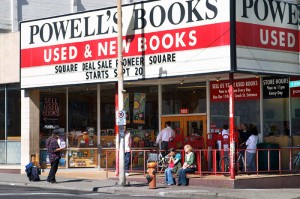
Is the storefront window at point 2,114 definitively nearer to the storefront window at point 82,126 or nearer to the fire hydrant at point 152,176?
the storefront window at point 82,126

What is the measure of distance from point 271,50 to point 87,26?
7040mm

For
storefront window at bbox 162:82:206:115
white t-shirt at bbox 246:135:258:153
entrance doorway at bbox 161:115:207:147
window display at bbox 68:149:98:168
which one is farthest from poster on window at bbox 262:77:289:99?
window display at bbox 68:149:98:168

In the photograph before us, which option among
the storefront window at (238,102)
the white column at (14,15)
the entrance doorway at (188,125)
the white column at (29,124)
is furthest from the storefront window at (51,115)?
the white column at (14,15)

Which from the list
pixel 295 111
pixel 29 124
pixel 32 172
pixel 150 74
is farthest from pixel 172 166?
pixel 29 124

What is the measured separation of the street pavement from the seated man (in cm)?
27

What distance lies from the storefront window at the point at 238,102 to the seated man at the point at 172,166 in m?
3.21

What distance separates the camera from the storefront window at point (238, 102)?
24.8m

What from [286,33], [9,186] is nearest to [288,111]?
[286,33]

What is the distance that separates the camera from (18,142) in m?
28.0

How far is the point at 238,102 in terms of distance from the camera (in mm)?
25062

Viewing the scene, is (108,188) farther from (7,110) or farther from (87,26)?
(7,110)

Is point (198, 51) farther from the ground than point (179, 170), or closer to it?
farther from the ground

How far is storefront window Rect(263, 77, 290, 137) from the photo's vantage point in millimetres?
24469

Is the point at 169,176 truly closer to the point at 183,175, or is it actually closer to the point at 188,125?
the point at 183,175
